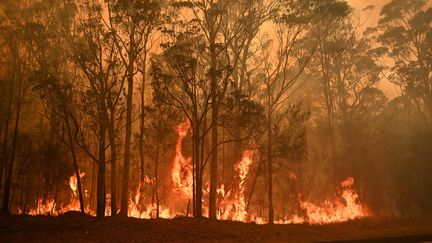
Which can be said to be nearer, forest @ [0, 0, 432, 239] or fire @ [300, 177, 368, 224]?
forest @ [0, 0, 432, 239]

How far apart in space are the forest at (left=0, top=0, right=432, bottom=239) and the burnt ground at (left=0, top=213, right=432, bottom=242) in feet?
5.78

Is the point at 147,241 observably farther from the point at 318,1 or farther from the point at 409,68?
the point at 409,68

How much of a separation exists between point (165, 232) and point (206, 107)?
7.15m

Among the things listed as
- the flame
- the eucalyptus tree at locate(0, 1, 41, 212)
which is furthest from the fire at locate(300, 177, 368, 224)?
the eucalyptus tree at locate(0, 1, 41, 212)

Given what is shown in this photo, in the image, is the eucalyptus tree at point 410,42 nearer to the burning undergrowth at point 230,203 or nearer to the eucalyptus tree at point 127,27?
the burning undergrowth at point 230,203

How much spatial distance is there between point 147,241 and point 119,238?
116 cm

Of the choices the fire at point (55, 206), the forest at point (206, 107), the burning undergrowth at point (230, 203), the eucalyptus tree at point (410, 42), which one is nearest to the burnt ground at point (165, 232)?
the forest at point (206, 107)

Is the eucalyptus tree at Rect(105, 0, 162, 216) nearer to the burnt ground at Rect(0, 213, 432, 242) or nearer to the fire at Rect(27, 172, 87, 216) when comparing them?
the burnt ground at Rect(0, 213, 432, 242)

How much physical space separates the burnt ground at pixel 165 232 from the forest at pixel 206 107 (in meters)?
1.76

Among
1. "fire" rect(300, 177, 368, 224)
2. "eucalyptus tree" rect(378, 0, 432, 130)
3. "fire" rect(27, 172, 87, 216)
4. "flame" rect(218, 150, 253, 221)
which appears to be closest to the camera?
"flame" rect(218, 150, 253, 221)

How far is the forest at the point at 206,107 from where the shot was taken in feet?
70.4

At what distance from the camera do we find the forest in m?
21.5

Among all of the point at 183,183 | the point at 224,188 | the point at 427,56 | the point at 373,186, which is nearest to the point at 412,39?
the point at 427,56

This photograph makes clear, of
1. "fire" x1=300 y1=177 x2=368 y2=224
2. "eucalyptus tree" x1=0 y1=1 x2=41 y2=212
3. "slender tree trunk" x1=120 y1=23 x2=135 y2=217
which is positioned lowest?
"fire" x1=300 y1=177 x2=368 y2=224
